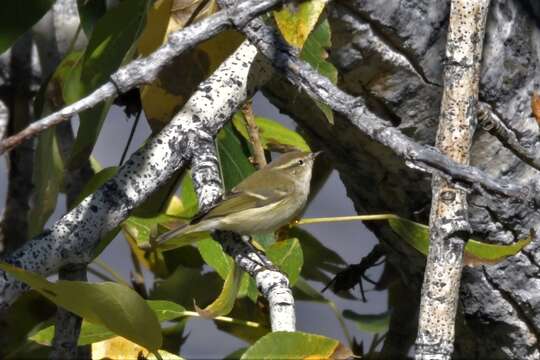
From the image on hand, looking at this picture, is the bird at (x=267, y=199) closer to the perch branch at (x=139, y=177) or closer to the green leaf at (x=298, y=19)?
the perch branch at (x=139, y=177)

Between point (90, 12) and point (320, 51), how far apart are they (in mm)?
371

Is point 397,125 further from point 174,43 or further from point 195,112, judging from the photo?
point 174,43

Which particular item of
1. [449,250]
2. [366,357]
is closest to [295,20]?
[449,250]

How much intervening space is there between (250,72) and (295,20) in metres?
0.17

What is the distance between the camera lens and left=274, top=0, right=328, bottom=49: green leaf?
3.55 feet

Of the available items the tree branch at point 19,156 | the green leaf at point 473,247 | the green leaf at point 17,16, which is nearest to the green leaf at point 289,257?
the green leaf at point 473,247

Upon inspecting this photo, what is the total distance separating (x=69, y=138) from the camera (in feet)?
6.25

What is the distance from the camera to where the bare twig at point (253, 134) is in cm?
139

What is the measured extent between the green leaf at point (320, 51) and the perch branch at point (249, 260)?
15 cm

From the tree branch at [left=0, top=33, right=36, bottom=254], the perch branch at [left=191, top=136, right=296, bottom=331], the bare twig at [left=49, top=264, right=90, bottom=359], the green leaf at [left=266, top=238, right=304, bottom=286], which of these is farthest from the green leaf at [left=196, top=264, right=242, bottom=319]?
the tree branch at [left=0, top=33, right=36, bottom=254]

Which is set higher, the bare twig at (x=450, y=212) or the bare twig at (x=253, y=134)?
the bare twig at (x=253, y=134)

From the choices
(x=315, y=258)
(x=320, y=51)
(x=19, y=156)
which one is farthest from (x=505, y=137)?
(x=19, y=156)

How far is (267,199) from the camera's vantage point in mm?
1788

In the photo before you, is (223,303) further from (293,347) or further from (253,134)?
(253,134)
